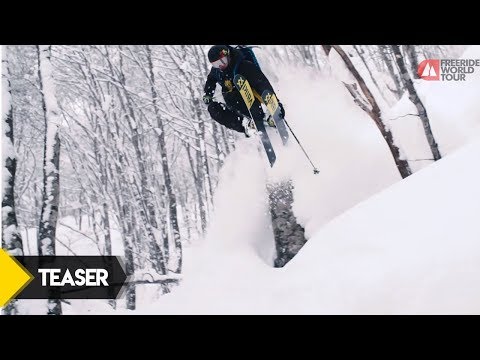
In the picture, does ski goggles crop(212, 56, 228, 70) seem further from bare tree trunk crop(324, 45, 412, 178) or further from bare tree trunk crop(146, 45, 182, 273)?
bare tree trunk crop(324, 45, 412, 178)

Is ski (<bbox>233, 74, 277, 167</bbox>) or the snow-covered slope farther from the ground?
ski (<bbox>233, 74, 277, 167</bbox>)

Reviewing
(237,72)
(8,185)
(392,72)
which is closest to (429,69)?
(392,72)

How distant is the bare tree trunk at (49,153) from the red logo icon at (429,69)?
3.26 m

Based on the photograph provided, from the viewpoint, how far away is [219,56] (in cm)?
386

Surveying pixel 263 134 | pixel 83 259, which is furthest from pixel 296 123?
pixel 83 259

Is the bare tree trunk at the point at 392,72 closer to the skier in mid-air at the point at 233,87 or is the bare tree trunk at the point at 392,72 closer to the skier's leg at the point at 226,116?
the skier in mid-air at the point at 233,87

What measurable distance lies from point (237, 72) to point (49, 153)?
6.07 ft

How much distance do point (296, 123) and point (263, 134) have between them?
31 cm

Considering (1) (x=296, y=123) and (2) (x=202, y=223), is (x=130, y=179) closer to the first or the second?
(2) (x=202, y=223)

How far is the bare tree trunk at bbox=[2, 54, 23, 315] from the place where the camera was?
3693 millimetres

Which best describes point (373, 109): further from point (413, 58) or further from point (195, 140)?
point (195, 140)

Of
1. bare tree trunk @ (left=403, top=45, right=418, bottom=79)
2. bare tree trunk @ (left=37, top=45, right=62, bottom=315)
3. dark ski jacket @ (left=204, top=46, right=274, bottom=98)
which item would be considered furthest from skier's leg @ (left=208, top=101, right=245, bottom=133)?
bare tree trunk @ (left=403, top=45, right=418, bottom=79)

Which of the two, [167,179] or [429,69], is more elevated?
[429,69]

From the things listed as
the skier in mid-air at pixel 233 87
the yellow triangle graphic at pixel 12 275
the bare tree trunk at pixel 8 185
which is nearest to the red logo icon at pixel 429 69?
the skier in mid-air at pixel 233 87
